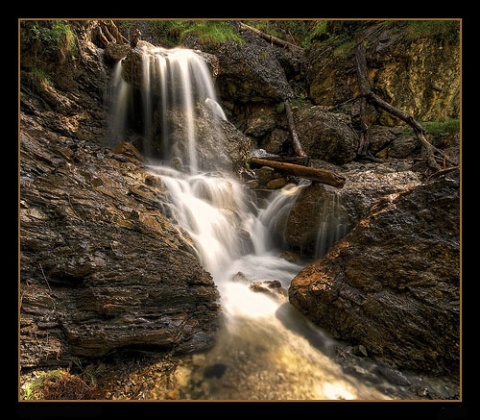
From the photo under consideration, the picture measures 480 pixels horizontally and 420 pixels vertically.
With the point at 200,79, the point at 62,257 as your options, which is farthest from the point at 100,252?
the point at 200,79

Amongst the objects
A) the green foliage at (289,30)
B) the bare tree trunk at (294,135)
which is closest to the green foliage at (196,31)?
the green foliage at (289,30)

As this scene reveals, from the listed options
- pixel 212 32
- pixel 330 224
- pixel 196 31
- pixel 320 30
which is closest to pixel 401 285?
pixel 330 224

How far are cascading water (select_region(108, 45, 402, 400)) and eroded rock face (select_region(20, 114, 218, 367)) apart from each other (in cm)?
54

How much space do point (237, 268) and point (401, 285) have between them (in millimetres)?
3181

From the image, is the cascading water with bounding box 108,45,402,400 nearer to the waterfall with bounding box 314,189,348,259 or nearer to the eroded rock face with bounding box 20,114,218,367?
the eroded rock face with bounding box 20,114,218,367

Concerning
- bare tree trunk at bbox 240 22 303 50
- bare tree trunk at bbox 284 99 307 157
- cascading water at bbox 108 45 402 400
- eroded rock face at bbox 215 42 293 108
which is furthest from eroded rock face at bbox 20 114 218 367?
bare tree trunk at bbox 240 22 303 50

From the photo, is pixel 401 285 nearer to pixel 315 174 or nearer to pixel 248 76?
pixel 315 174

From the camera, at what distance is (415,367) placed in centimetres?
→ 288

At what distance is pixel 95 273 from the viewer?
10.2ft

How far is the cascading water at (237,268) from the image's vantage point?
273 cm

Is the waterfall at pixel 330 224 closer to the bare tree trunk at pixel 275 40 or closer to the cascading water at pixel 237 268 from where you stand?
the cascading water at pixel 237 268

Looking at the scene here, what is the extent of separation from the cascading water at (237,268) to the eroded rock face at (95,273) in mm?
543
